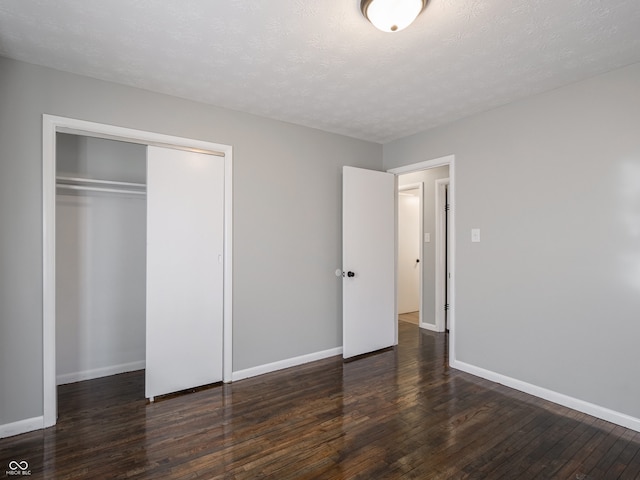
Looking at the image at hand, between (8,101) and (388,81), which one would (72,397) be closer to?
(8,101)

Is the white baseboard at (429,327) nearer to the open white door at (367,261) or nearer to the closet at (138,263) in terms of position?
the open white door at (367,261)

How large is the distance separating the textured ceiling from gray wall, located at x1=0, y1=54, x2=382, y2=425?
0.21 meters

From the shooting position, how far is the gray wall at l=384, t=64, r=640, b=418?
241 cm

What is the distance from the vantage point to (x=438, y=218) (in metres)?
4.96

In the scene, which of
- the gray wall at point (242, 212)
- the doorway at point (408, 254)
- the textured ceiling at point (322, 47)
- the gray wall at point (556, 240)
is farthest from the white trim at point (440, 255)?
the textured ceiling at point (322, 47)

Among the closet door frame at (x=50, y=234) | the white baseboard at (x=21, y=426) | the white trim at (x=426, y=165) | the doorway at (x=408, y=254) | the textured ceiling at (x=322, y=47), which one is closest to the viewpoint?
the textured ceiling at (x=322, y=47)

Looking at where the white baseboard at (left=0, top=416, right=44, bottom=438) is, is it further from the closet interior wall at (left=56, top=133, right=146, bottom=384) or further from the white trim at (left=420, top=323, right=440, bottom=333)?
the white trim at (left=420, top=323, right=440, bottom=333)

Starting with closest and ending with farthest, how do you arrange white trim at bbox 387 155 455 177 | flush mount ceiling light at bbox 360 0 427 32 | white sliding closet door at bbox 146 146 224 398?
flush mount ceiling light at bbox 360 0 427 32
white sliding closet door at bbox 146 146 224 398
white trim at bbox 387 155 455 177

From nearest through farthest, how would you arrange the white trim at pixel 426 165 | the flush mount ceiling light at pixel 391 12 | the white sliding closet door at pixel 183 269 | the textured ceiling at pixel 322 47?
1. the flush mount ceiling light at pixel 391 12
2. the textured ceiling at pixel 322 47
3. the white sliding closet door at pixel 183 269
4. the white trim at pixel 426 165

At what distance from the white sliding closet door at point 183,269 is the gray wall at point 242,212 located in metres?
0.19

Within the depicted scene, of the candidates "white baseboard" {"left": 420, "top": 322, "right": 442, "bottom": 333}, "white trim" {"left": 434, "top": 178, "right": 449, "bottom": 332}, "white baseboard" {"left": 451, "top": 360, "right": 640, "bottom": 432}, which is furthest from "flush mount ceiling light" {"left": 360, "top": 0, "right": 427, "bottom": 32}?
"white baseboard" {"left": 420, "top": 322, "right": 442, "bottom": 333}

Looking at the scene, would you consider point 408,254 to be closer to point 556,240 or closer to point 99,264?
point 556,240

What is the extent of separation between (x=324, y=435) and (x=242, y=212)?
1982mm

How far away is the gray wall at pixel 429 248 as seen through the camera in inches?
197
